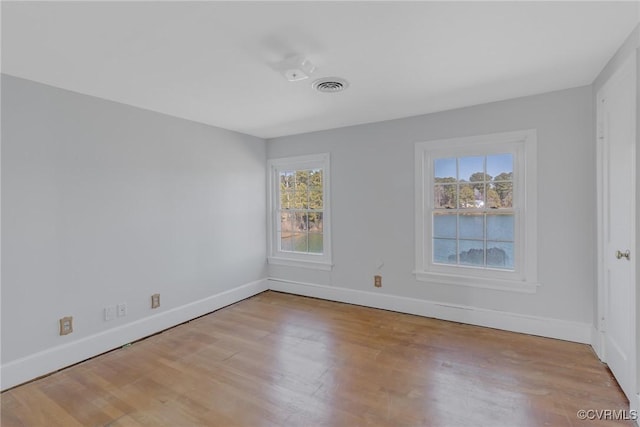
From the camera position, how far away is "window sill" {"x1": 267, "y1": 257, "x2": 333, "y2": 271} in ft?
13.6

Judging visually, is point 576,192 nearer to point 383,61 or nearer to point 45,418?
point 383,61

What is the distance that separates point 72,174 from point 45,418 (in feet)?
5.74

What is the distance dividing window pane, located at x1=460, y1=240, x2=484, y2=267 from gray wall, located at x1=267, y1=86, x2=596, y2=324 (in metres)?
0.29

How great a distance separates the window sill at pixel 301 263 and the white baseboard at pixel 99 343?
0.78 m

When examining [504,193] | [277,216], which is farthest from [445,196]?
[277,216]

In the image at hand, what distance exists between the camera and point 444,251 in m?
3.45

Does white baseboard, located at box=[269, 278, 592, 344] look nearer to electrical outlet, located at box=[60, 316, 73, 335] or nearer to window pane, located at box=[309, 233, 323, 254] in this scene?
window pane, located at box=[309, 233, 323, 254]

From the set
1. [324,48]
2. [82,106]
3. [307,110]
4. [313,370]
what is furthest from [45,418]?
[307,110]

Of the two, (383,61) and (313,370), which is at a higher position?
Result: (383,61)

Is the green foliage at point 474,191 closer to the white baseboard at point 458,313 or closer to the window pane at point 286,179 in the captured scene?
the white baseboard at point 458,313

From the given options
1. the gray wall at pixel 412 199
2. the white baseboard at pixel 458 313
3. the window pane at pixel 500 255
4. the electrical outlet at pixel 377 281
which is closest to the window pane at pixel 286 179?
the gray wall at pixel 412 199

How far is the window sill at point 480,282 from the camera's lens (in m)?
2.97

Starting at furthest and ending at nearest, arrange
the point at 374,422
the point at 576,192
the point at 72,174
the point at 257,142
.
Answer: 1. the point at 257,142
2. the point at 576,192
3. the point at 72,174
4. the point at 374,422

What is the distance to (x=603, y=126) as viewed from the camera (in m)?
2.39
